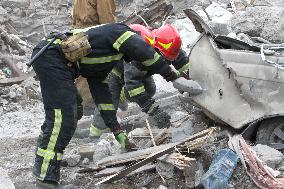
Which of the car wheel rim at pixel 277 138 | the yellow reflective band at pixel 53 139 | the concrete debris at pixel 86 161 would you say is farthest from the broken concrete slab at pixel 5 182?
the car wheel rim at pixel 277 138

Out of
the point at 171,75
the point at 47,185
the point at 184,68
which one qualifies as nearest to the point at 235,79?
the point at 171,75

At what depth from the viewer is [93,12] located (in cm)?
684

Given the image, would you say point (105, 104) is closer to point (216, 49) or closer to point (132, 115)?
point (216, 49)

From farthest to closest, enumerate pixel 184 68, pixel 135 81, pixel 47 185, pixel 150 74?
pixel 184 68 < pixel 135 81 < pixel 150 74 < pixel 47 185

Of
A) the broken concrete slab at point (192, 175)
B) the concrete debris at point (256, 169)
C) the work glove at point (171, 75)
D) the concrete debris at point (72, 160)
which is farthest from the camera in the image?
the concrete debris at point (72, 160)

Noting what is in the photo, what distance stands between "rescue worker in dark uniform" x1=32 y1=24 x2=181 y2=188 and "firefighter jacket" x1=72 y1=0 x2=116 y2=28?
99.2 inches

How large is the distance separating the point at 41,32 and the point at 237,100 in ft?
27.8

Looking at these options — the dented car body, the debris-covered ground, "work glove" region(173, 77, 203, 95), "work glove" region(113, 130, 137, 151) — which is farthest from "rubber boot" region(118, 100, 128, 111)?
"work glove" region(173, 77, 203, 95)

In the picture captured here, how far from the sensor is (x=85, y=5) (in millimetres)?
6793

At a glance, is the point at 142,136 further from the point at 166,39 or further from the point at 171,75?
the point at 166,39

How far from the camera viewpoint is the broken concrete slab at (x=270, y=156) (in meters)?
4.10

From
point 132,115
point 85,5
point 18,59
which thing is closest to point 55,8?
point 18,59

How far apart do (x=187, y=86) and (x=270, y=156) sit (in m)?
1.01

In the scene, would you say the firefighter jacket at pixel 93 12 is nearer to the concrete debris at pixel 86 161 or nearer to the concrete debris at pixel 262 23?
the concrete debris at pixel 262 23
